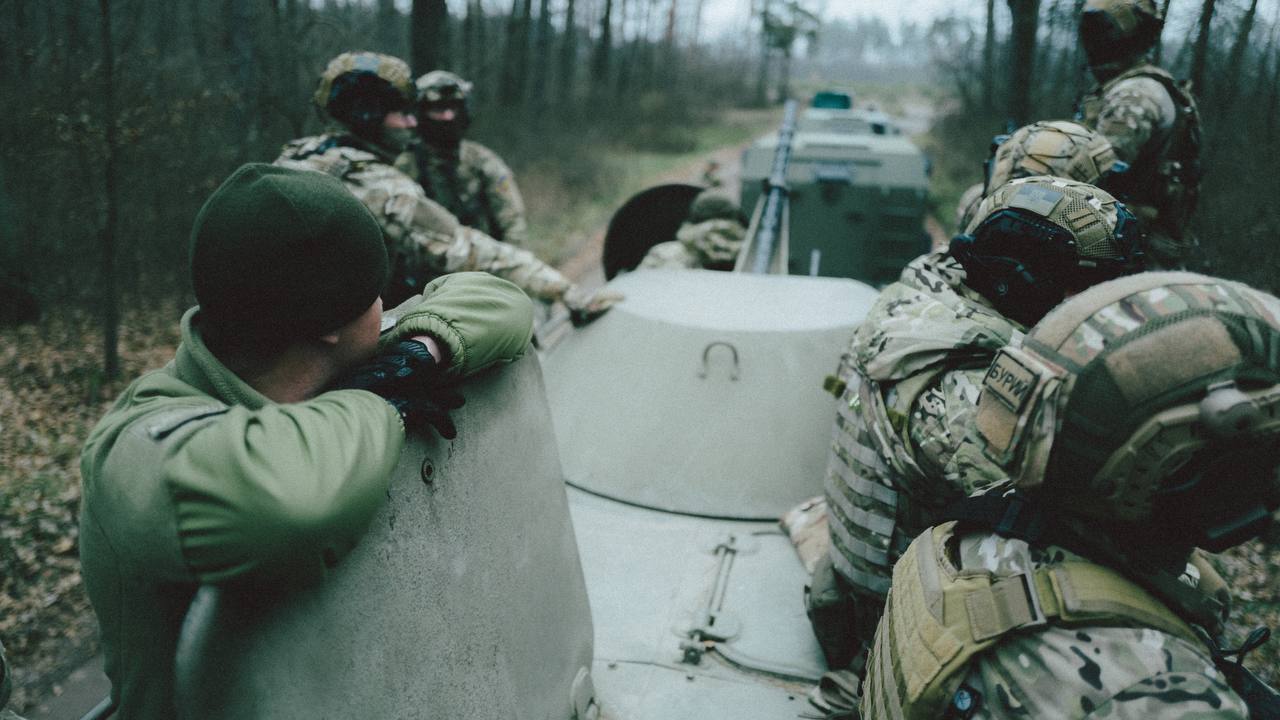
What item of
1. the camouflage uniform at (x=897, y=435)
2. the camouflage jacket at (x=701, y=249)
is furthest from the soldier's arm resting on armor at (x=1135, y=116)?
the camouflage uniform at (x=897, y=435)

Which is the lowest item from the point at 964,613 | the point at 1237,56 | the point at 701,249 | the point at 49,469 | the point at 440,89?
the point at 49,469

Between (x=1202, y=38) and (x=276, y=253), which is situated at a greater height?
(x=1202, y=38)

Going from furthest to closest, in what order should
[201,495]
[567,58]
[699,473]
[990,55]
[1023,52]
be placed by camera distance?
[567,58]
[990,55]
[1023,52]
[699,473]
[201,495]

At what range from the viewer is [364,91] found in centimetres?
354

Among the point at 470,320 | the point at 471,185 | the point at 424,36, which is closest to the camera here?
the point at 470,320

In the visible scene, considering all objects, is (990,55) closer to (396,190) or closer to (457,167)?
(457,167)

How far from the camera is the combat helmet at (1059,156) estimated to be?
9.79ft

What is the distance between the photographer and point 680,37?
4547 centimetres

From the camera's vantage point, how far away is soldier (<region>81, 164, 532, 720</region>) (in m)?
1.03

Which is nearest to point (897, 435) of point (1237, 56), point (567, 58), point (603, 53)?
point (1237, 56)

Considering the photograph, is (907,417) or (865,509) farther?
(865,509)

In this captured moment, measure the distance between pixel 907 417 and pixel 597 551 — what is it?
1220 millimetres

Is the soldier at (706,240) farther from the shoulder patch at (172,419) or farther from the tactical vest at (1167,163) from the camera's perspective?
the shoulder patch at (172,419)

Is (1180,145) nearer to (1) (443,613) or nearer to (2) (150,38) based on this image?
(1) (443,613)
